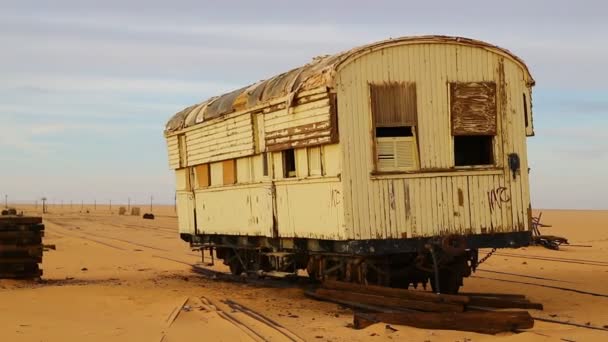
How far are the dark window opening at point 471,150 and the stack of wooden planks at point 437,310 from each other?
7.54 ft

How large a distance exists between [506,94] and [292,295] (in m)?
5.27

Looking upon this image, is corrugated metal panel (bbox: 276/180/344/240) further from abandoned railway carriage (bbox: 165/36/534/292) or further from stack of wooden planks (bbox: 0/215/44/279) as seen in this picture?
stack of wooden planks (bbox: 0/215/44/279)

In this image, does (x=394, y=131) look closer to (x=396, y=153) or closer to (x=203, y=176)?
(x=396, y=153)

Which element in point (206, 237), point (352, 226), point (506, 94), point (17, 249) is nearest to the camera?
point (352, 226)

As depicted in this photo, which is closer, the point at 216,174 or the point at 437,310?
the point at 437,310

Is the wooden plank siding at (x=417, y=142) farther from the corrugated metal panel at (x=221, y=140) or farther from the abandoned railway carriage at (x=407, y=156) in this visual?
the corrugated metal panel at (x=221, y=140)

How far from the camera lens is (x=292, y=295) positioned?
15.4 metres

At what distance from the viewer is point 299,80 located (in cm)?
1407

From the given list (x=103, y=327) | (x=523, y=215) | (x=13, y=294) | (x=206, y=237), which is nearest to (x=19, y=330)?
(x=103, y=327)

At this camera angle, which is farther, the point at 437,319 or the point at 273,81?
the point at 273,81

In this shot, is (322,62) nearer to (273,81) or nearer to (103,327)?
(273,81)

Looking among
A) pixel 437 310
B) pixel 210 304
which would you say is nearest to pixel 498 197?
pixel 437 310

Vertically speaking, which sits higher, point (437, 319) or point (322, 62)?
point (322, 62)

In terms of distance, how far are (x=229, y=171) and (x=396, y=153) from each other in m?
5.54
